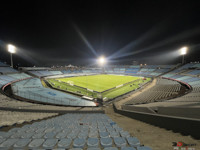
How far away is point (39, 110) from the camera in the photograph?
9.96 meters

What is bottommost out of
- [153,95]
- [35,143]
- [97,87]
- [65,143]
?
[153,95]

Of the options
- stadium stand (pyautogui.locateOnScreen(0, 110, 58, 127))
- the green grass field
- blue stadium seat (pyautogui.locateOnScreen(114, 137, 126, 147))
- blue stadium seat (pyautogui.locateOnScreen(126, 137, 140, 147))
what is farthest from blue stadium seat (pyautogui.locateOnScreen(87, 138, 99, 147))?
the green grass field

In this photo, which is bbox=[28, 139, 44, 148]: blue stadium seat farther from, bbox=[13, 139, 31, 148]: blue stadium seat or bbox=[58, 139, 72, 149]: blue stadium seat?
bbox=[58, 139, 72, 149]: blue stadium seat

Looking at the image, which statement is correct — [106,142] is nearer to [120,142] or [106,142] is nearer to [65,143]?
[120,142]

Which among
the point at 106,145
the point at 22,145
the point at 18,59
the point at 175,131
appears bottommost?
the point at 175,131

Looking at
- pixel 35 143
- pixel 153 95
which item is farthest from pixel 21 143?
pixel 153 95

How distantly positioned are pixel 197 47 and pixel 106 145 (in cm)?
6337

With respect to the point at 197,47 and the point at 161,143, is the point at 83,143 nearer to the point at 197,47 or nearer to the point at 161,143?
the point at 161,143

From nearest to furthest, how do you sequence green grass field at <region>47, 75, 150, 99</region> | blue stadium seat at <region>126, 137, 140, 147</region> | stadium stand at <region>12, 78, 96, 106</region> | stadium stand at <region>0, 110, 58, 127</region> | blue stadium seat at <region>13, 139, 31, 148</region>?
blue stadium seat at <region>13, 139, 31, 148</region>
blue stadium seat at <region>126, 137, 140, 147</region>
stadium stand at <region>0, 110, 58, 127</region>
stadium stand at <region>12, 78, 96, 106</region>
green grass field at <region>47, 75, 150, 99</region>

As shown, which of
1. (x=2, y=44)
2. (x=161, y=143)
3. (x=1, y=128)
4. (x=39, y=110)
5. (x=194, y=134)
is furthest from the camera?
(x=2, y=44)

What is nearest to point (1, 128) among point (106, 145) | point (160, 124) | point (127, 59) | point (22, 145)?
point (22, 145)

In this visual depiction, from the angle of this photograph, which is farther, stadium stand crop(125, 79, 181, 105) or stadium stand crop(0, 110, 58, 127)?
stadium stand crop(125, 79, 181, 105)

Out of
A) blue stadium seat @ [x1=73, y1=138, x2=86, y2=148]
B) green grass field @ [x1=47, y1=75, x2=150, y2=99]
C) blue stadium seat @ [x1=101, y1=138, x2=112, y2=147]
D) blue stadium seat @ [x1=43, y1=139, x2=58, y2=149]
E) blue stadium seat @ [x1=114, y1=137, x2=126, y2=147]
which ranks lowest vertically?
blue stadium seat @ [x1=114, y1=137, x2=126, y2=147]

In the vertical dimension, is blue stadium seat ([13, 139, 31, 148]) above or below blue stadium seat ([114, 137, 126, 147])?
above
